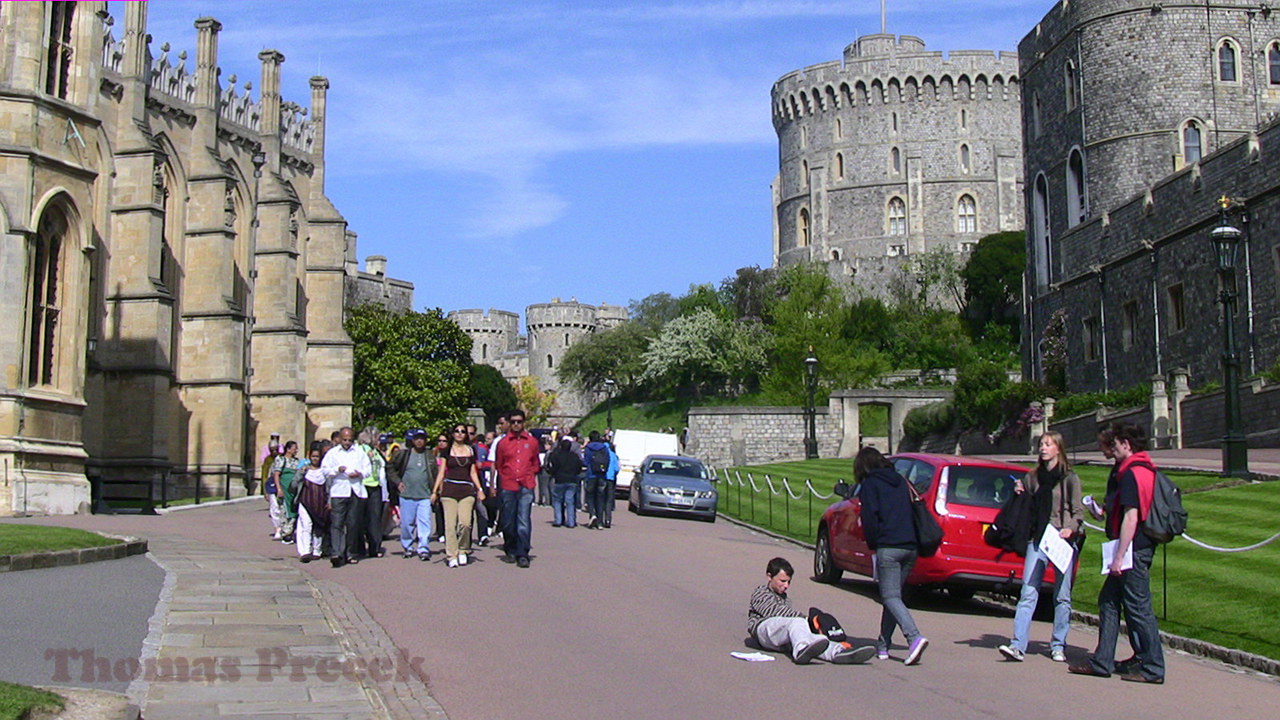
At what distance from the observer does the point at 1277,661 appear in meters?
10.1

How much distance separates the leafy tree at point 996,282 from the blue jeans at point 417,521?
6875 centimetres

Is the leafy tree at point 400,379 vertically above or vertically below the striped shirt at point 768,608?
above

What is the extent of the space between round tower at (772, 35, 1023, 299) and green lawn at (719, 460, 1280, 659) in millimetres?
80101

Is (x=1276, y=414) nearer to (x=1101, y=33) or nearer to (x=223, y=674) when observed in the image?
(x=1101, y=33)

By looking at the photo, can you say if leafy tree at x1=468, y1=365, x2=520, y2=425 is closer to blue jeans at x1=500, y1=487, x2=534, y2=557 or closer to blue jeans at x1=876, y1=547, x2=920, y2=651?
blue jeans at x1=500, y1=487, x2=534, y2=557

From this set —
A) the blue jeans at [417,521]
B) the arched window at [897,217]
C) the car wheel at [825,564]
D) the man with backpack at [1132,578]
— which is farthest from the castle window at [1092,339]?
the arched window at [897,217]

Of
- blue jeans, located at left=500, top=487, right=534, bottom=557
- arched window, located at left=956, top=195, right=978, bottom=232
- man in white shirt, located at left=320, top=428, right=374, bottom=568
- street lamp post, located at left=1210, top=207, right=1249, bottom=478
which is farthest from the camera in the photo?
arched window, located at left=956, top=195, right=978, bottom=232

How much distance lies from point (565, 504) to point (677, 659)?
1388 centimetres

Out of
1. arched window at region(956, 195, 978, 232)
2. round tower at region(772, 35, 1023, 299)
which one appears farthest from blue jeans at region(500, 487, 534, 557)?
arched window at region(956, 195, 978, 232)

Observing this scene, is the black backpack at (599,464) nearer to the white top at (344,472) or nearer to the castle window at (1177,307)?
the white top at (344,472)

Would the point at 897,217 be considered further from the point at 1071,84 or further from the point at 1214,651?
the point at 1214,651

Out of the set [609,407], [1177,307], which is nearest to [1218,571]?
[1177,307]

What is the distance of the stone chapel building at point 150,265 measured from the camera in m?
22.2

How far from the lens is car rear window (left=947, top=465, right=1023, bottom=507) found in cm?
1362
